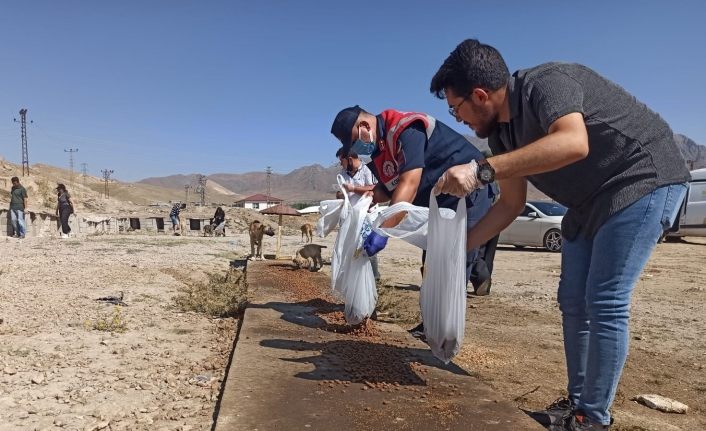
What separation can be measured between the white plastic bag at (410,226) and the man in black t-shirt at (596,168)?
0.66m

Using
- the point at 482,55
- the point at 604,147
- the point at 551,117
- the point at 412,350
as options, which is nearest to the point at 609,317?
the point at 604,147

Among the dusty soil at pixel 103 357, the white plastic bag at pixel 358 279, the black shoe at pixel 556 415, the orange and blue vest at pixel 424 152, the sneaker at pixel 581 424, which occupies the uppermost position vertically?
the orange and blue vest at pixel 424 152

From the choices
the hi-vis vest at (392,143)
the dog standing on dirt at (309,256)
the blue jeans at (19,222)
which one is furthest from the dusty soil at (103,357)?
the blue jeans at (19,222)

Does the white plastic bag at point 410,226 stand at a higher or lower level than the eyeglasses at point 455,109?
lower

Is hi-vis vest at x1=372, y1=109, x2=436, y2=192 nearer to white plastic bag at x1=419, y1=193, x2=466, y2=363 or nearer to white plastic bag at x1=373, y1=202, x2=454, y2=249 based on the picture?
white plastic bag at x1=373, y1=202, x2=454, y2=249

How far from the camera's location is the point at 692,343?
4.51 meters

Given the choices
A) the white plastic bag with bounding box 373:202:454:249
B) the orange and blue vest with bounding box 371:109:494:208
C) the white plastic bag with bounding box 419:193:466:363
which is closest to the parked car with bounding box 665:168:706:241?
the orange and blue vest with bounding box 371:109:494:208

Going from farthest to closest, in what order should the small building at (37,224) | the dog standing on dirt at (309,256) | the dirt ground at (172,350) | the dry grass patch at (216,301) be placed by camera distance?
1. the small building at (37,224)
2. the dog standing on dirt at (309,256)
3. the dry grass patch at (216,301)
4. the dirt ground at (172,350)

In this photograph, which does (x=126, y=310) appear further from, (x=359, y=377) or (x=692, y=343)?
(x=692, y=343)

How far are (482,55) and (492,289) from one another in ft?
20.1

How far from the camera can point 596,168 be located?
1.97 m

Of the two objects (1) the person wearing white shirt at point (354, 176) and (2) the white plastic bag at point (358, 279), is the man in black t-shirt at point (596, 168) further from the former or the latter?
(1) the person wearing white shirt at point (354, 176)

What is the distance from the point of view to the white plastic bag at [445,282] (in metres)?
2.37

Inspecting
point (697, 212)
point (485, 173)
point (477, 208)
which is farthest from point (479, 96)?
point (697, 212)
